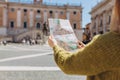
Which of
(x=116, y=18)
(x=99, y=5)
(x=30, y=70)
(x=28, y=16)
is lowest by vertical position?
(x=28, y=16)

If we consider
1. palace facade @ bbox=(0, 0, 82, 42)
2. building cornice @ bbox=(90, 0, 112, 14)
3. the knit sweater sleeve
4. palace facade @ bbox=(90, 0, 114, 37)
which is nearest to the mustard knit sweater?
the knit sweater sleeve

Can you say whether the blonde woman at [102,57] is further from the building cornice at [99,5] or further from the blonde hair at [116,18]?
the building cornice at [99,5]

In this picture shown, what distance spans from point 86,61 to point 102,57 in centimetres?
9

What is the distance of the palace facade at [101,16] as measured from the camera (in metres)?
56.9

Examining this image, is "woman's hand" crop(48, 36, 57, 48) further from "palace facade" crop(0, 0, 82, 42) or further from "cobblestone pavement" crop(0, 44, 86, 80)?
"palace facade" crop(0, 0, 82, 42)

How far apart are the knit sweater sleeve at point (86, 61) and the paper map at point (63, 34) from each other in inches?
18.1

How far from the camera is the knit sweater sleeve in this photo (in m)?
1.54

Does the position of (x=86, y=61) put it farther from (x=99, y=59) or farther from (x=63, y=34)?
(x=63, y=34)

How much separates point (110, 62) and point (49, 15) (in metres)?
67.0

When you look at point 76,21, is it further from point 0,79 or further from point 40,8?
point 0,79

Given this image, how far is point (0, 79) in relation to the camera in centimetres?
712

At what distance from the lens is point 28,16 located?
219ft

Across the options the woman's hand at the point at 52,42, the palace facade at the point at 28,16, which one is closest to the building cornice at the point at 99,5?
the palace facade at the point at 28,16

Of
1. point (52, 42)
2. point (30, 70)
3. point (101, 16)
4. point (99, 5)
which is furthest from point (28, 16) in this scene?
point (52, 42)
